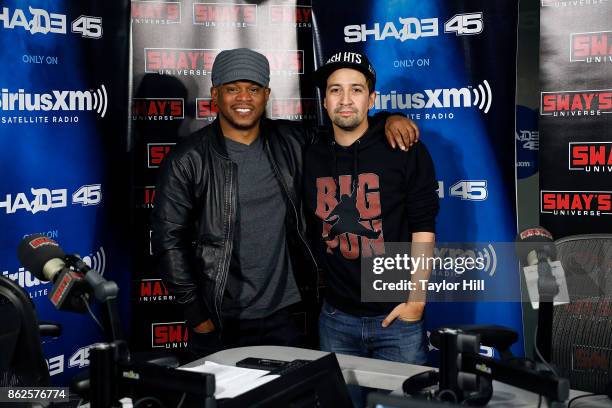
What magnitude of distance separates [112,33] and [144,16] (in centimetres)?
19

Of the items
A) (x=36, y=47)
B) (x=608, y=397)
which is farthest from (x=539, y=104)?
(x=36, y=47)

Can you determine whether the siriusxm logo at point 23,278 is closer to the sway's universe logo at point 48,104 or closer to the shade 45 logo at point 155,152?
the sway's universe logo at point 48,104

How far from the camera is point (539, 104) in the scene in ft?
12.4

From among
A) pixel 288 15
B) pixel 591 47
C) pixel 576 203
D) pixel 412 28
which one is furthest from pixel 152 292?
pixel 591 47

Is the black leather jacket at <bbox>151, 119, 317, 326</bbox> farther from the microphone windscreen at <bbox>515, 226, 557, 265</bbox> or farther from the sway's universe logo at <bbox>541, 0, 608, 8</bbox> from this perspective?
the sway's universe logo at <bbox>541, 0, 608, 8</bbox>

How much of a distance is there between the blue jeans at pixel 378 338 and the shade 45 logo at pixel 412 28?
5.62ft

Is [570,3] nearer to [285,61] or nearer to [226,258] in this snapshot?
[285,61]

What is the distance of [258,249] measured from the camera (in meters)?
3.07

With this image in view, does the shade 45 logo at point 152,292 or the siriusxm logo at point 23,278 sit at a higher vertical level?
the siriusxm logo at point 23,278

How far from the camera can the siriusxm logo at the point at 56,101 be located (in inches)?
142

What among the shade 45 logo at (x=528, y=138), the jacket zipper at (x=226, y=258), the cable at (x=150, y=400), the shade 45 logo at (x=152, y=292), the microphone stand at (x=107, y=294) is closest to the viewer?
the microphone stand at (x=107, y=294)

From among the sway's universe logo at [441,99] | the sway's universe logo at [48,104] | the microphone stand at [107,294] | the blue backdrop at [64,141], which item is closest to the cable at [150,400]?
the microphone stand at [107,294]

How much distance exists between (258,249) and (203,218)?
0.26m

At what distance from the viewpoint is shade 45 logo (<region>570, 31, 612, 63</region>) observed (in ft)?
11.8
